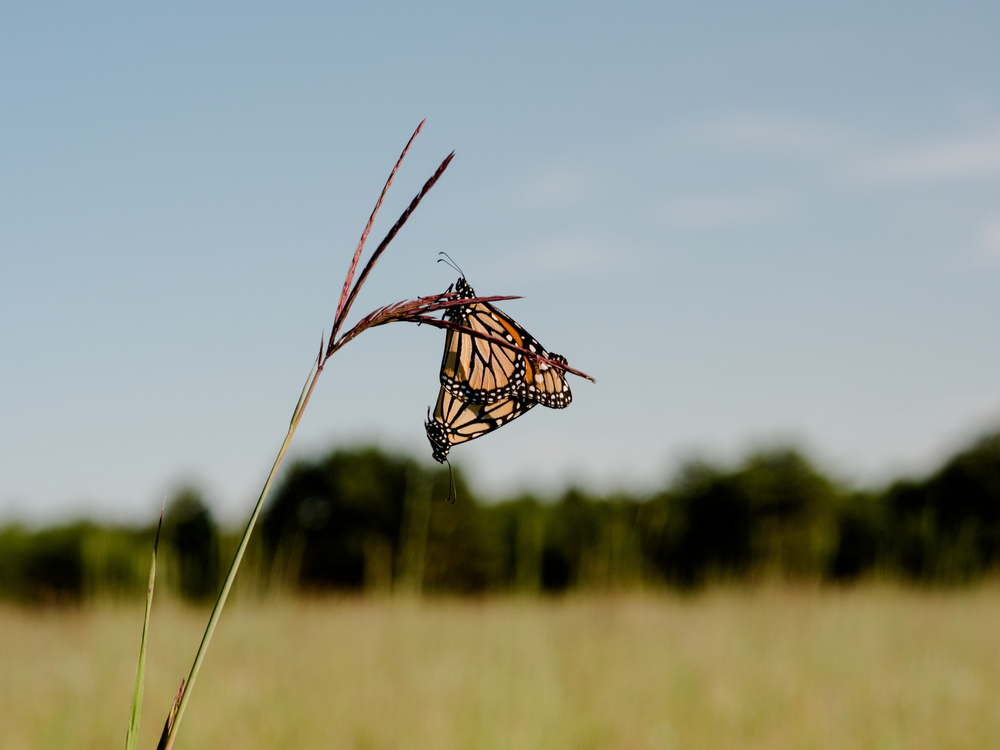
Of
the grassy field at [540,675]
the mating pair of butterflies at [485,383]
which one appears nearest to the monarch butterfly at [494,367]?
the mating pair of butterflies at [485,383]

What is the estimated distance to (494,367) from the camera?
0.88 m

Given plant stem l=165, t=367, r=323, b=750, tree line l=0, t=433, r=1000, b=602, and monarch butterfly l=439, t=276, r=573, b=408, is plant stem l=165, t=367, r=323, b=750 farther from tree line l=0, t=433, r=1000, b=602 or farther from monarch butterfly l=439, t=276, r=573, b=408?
tree line l=0, t=433, r=1000, b=602

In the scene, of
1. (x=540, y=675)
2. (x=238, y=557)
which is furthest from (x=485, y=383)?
(x=540, y=675)

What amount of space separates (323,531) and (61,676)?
4040 millimetres

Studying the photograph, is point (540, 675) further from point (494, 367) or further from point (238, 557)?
point (238, 557)

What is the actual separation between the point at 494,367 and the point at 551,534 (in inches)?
297

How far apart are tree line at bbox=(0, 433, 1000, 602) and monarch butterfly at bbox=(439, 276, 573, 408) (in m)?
6.82

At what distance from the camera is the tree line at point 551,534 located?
8.02 meters

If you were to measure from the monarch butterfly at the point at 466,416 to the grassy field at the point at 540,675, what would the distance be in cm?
327

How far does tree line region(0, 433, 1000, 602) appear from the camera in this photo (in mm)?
8016

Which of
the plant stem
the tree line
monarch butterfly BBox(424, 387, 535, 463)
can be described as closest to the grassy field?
the tree line

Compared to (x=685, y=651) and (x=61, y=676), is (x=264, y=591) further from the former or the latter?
(x=685, y=651)

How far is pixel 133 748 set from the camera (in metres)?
0.56

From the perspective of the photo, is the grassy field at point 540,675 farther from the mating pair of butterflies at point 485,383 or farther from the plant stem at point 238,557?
the plant stem at point 238,557
